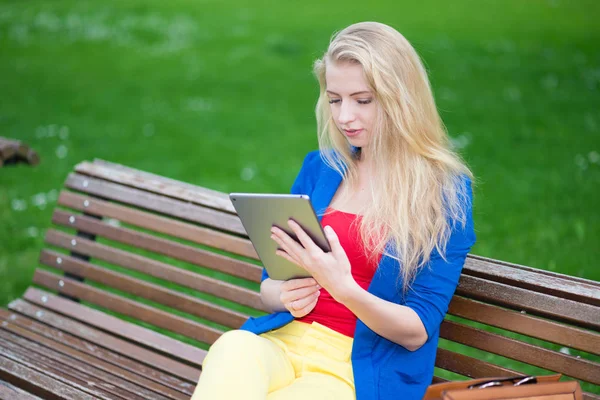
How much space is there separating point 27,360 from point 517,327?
6.91 ft

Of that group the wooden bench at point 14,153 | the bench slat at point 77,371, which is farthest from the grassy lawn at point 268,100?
the bench slat at point 77,371

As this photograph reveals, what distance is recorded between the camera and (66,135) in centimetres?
845

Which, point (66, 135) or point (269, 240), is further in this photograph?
point (66, 135)

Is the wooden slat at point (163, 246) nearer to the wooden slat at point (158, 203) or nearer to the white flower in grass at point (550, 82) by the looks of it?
the wooden slat at point (158, 203)

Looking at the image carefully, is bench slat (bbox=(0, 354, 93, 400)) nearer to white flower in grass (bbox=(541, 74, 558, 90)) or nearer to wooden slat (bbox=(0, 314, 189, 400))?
wooden slat (bbox=(0, 314, 189, 400))

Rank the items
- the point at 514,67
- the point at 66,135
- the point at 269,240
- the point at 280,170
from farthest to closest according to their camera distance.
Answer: the point at 514,67 → the point at 66,135 → the point at 280,170 → the point at 269,240

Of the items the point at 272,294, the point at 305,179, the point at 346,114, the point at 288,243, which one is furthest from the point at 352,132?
the point at 272,294

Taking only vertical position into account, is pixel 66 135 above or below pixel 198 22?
below

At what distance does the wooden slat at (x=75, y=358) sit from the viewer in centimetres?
332

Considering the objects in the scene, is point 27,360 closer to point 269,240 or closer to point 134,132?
point 269,240

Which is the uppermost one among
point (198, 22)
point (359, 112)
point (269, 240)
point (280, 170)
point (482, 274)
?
point (198, 22)

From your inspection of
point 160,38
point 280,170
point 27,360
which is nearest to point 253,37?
point 160,38

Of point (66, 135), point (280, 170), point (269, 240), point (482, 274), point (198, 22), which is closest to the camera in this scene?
point (269, 240)

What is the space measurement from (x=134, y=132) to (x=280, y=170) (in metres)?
2.24
